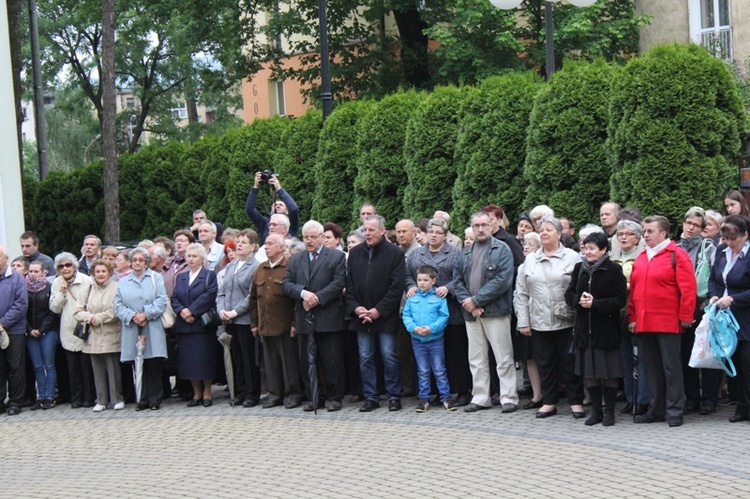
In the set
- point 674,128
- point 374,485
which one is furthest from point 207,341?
point 674,128

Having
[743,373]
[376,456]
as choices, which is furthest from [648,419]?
[376,456]

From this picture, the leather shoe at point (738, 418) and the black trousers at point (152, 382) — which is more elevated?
the black trousers at point (152, 382)

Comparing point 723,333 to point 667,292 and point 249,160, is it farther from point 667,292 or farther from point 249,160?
point 249,160

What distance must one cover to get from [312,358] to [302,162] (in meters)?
8.47

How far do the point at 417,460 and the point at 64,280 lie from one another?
6166 millimetres

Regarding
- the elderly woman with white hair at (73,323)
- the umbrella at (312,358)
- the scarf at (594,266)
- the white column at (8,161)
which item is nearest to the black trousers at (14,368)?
the elderly woman with white hair at (73,323)

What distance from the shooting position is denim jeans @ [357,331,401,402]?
1217cm

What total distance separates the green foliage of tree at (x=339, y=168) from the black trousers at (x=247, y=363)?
6.21 m

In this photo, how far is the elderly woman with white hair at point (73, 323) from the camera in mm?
13758

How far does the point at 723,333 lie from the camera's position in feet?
33.5

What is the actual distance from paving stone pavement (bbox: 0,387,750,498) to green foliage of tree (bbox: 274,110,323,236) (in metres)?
8.01

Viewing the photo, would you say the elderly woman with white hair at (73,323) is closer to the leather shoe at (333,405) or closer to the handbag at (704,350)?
the leather shoe at (333,405)

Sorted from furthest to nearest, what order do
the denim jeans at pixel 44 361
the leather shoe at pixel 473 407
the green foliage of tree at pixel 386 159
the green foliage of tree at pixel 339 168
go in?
the green foliage of tree at pixel 339 168 → the green foliage of tree at pixel 386 159 → the denim jeans at pixel 44 361 → the leather shoe at pixel 473 407

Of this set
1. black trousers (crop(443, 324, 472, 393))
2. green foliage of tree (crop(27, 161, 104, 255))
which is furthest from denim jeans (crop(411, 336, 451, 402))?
green foliage of tree (crop(27, 161, 104, 255))
